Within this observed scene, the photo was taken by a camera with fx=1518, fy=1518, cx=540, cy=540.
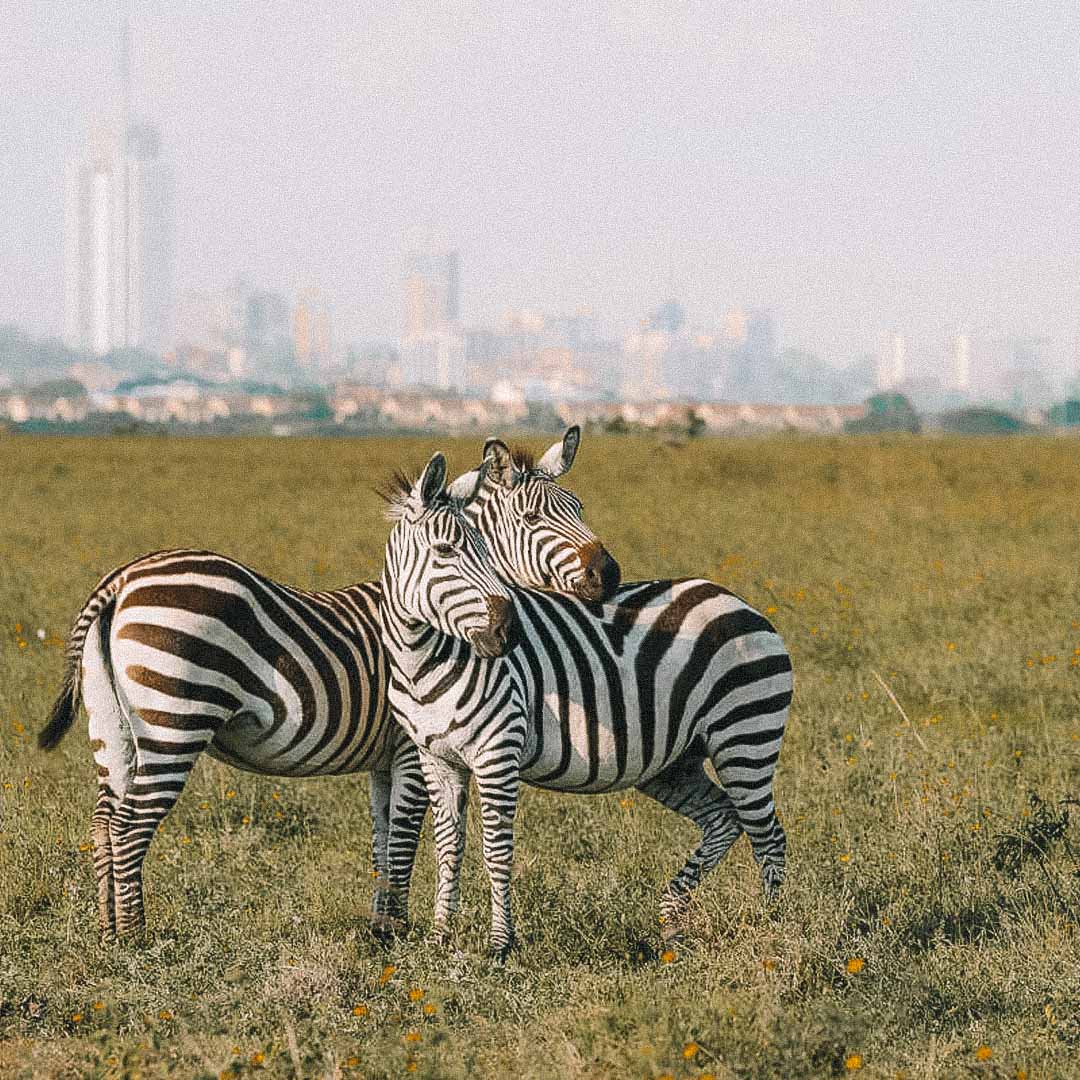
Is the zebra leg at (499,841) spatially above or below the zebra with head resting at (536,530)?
below

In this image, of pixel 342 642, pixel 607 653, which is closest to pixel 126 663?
pixel 342 642

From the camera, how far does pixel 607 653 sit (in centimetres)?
615

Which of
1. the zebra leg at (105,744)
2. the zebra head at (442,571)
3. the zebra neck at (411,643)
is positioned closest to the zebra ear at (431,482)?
the zebra head at (442,571)

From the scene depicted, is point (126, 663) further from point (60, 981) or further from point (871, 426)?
point (871, 426)

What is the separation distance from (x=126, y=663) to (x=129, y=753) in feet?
1.62

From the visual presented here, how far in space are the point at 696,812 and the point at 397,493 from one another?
200 centimetres

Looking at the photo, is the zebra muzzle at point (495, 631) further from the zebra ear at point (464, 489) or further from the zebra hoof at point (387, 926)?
the zebra hoof at point (387, 926)

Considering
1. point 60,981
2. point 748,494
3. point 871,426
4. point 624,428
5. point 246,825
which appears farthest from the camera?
point 871,426

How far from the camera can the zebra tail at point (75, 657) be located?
6.13m

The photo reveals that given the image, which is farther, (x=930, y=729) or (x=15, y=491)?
(x=15, y=491)

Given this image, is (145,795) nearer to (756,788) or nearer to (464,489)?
(464,489)

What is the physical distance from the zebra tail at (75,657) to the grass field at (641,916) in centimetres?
80

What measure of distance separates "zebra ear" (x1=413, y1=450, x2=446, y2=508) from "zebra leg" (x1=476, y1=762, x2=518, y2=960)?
105 centimetres

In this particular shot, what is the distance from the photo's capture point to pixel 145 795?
6.00 meters
